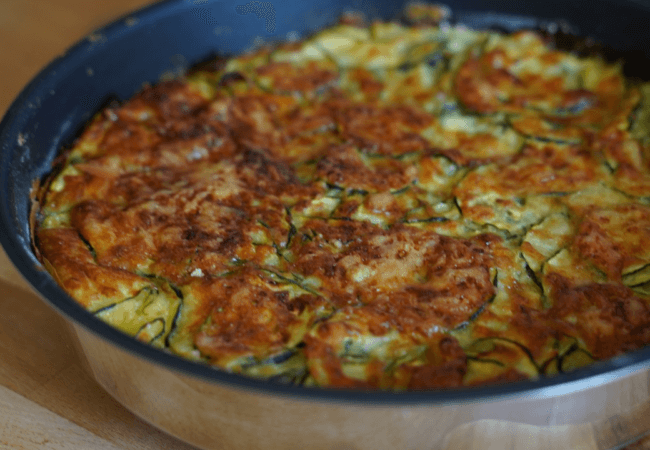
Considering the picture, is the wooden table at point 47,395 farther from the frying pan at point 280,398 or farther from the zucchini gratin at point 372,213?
the zucchini gratin at point 372,213

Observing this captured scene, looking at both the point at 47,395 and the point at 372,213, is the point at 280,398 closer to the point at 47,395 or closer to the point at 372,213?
the point at 47,395

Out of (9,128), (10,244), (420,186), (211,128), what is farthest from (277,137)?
(10,244)

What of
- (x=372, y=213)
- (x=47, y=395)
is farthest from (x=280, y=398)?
(x=372, y=213)

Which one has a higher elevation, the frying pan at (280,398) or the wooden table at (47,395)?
the frying pan at (280,398)

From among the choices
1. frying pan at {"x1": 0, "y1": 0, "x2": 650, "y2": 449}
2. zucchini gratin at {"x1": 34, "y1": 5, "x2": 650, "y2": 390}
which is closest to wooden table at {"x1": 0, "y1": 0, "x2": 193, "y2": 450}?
frying pan at {"x1": 0, "y1": 0, "x2": 650, "y2": 449}

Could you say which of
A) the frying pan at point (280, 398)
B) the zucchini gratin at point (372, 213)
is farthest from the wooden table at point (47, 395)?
the zucchini gratin at point (372, 213)

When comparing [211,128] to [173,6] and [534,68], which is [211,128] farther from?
[534,68]

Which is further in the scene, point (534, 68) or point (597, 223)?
point (534, 68)

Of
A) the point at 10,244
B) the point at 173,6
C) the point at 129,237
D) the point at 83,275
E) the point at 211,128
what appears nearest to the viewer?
the point at 10,244

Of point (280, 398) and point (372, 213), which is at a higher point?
point (280, 398)
